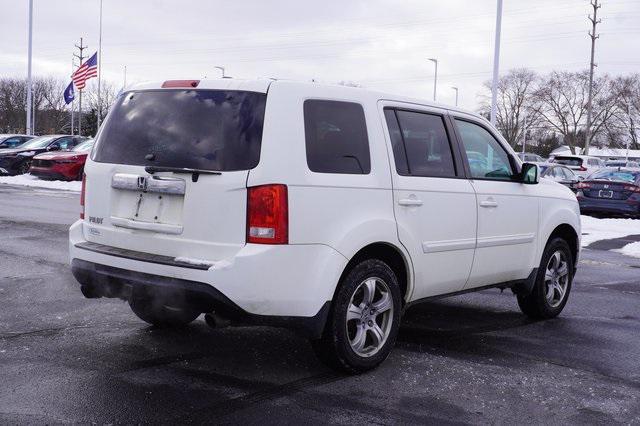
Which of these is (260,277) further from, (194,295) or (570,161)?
(570,161)

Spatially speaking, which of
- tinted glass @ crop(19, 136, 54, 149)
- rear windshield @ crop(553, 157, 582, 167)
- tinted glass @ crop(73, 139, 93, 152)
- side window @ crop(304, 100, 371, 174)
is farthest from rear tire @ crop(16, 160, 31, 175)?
side window @ crop(304, 100, 371, 174)

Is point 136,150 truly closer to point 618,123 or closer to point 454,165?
point 454,165

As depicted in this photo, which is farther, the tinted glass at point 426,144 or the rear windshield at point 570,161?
the rear windshield at point 570,161

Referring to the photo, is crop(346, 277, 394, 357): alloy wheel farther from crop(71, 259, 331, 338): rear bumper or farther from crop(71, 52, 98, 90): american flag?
crop(71, 52, 98, 90): american flag

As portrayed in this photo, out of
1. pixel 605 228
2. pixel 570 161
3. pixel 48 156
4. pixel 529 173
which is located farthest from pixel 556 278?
pixel 570 161

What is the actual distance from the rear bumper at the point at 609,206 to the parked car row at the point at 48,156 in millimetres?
15202

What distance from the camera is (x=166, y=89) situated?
464 centimetres

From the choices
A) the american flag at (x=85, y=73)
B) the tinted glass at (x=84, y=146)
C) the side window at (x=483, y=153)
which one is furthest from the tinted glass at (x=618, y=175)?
the american flag at (x=85, y=73)

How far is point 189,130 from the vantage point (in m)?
4.39

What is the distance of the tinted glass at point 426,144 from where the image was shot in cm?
507

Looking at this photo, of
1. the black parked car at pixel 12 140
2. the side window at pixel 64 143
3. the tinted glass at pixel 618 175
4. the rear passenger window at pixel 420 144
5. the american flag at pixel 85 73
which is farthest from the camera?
the american flag at pixel 85 73

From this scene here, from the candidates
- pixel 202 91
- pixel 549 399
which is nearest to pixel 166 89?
pixel 202 91

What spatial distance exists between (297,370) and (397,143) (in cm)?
164

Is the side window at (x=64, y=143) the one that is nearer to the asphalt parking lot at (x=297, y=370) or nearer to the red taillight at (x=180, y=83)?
the asphalt parking lot at (x=297, y=370)
